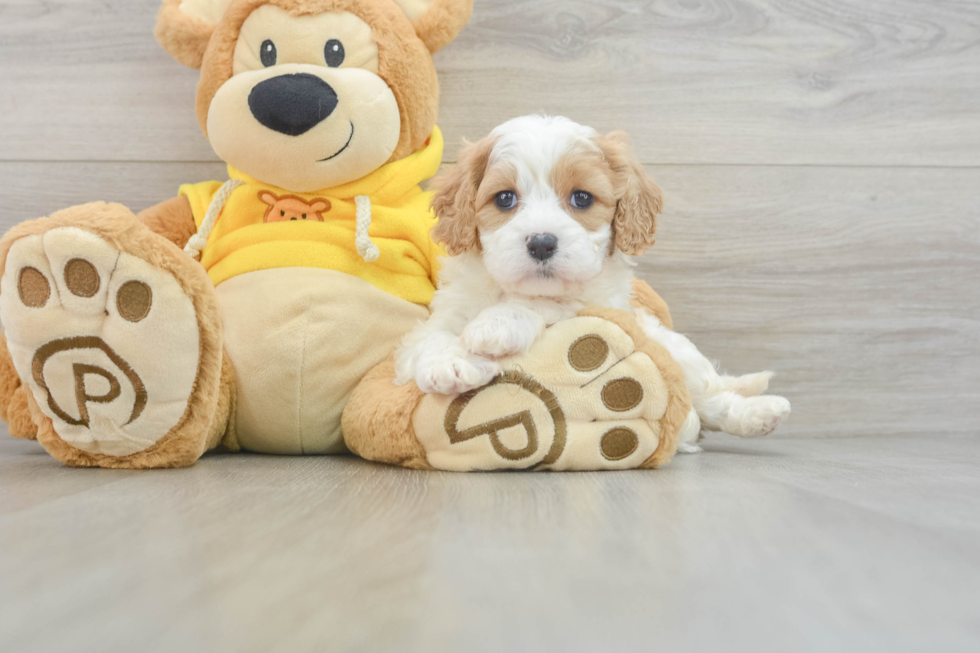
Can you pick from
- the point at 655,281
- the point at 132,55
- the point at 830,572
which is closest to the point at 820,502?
the point at 830,572

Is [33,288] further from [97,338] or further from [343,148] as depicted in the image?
[343,148]

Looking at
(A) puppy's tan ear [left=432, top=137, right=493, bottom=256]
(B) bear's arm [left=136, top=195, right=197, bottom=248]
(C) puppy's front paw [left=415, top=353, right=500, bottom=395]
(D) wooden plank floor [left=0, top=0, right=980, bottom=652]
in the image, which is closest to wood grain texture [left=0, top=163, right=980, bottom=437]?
(D) wooden plank floor [left=0, top=0, right=980, bottom=652]

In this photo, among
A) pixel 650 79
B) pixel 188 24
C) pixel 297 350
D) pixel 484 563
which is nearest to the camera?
pixel 484 563

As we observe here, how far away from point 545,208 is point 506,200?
2.7 inches

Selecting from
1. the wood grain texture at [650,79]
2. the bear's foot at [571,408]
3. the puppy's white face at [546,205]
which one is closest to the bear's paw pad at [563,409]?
the bear's foot at [571,408]

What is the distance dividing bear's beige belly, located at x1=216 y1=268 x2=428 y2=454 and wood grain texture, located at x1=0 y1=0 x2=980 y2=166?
1.89 ft

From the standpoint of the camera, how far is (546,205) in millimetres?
1062

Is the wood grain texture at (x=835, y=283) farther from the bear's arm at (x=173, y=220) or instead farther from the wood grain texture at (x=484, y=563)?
the wood grain texture at (x=484, y=563)

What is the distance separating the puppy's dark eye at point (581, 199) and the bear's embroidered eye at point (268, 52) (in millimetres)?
596

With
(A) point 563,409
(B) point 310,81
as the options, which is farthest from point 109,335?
(A) point 563,409

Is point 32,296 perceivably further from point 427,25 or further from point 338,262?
point 427,25

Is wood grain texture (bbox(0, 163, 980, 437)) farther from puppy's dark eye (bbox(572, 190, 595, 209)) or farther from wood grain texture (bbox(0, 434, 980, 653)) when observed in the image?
wood grain texture (bbox(0, 434, 980, 653))

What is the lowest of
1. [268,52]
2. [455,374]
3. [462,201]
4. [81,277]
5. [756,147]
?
[455,374]

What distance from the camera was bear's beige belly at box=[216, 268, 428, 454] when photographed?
1.17m
